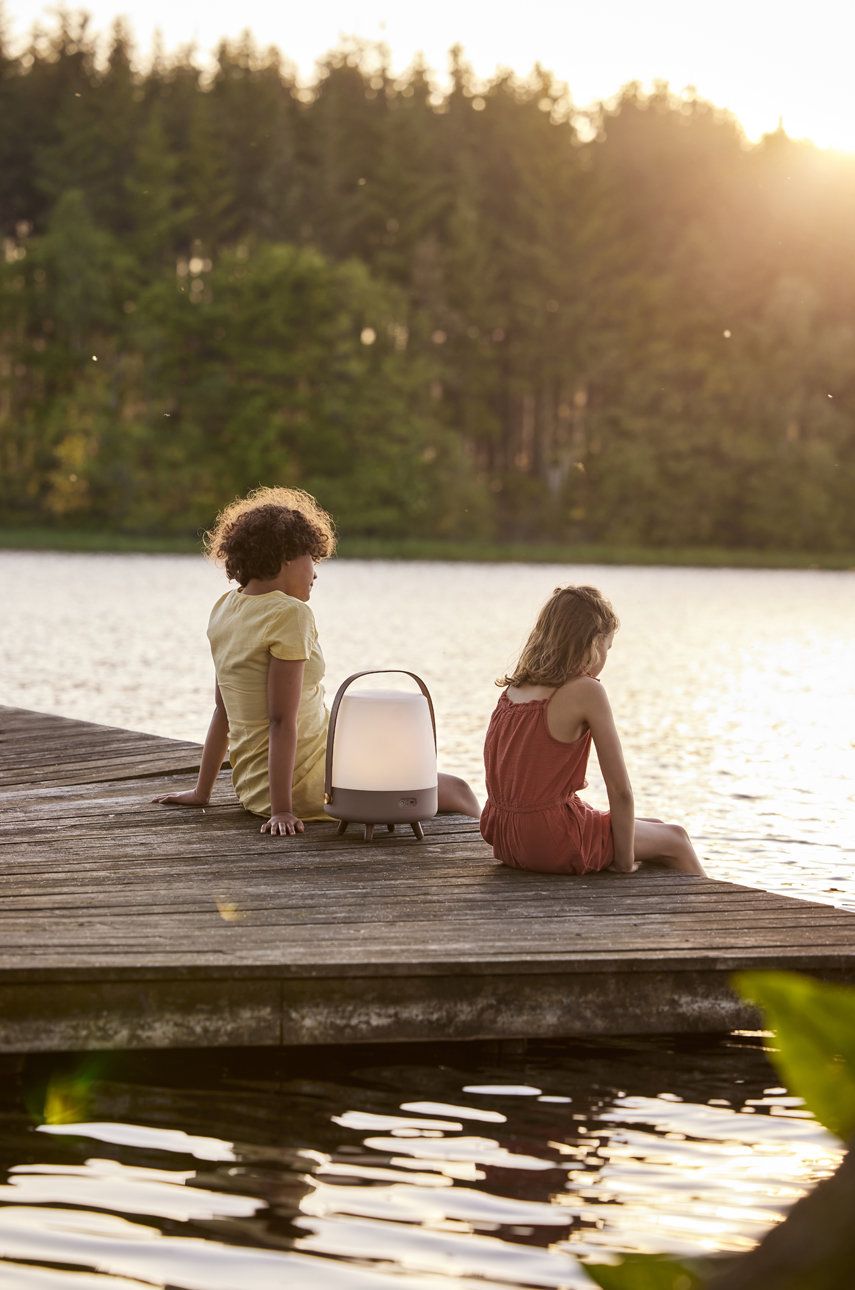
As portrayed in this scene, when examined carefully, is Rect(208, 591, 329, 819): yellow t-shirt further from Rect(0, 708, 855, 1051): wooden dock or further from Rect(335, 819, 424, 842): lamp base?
Rect(0, 708, 855, 1051): wooden dock

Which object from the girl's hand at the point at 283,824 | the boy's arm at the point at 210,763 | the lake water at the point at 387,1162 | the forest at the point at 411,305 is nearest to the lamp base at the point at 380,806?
the girl's hand at the point at 283,824

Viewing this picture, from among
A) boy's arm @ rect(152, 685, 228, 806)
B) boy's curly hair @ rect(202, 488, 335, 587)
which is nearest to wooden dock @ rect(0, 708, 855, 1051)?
boy's arm @ rect(152, 685, 228, 806)

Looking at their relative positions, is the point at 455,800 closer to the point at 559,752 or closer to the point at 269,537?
the point at 559,752

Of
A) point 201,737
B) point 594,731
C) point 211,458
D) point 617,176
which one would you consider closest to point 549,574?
point 211,458

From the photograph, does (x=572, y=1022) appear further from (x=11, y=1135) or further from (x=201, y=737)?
(x=201, y=737)

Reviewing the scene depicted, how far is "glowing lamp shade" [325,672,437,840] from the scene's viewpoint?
5.38 metres

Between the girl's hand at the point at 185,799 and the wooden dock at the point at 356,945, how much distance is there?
0.63 m

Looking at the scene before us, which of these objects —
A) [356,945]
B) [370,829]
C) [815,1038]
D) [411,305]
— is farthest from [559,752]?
[411,305]

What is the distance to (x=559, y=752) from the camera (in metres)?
4.99

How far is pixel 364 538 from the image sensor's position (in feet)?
181

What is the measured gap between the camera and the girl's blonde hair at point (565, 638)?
4.93 meters

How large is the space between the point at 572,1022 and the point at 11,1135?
1.35 metres

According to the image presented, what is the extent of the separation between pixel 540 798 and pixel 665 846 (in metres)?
0.48

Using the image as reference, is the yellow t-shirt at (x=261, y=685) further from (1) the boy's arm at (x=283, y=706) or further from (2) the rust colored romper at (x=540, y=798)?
(2) the rust colored romper at (x=540, y=798)
